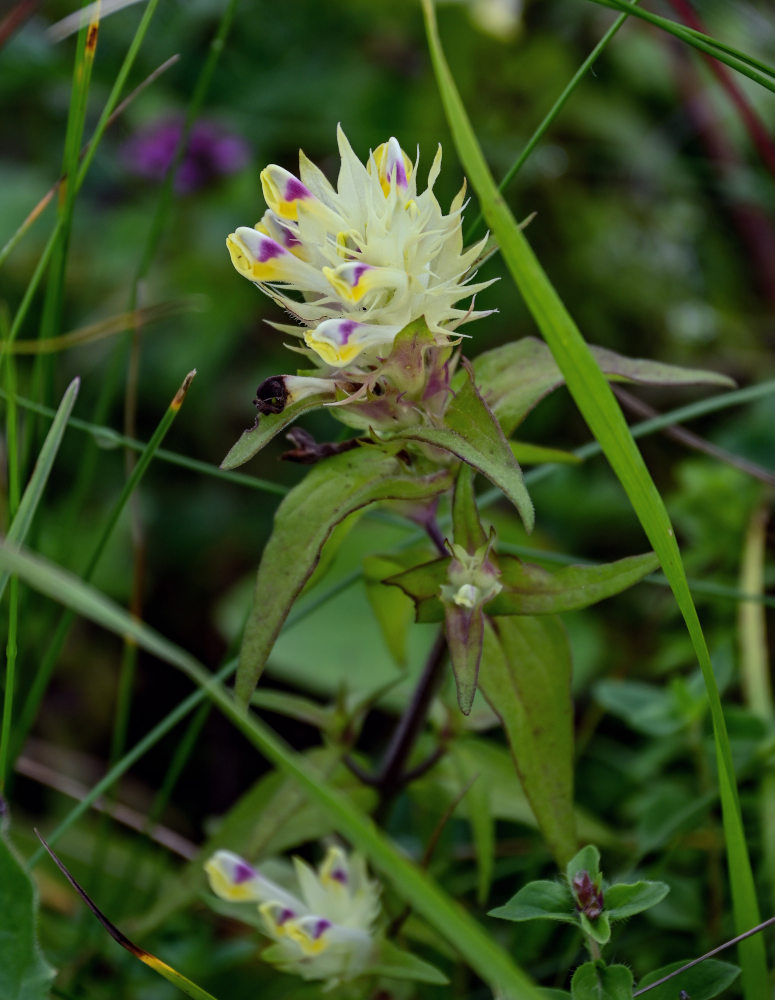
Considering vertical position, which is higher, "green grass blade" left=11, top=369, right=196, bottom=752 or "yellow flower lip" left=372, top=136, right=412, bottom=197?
"yellow flower lip" left=372, top=136, right=412, bottom=197

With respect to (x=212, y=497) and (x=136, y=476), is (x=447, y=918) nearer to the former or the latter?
(x=136, y=476)

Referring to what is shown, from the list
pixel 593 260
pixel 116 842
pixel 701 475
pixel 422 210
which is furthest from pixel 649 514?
pixel 593 260

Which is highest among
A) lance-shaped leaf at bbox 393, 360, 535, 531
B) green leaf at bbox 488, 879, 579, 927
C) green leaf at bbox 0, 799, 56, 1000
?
lance-shaped leaf at bbox 393, 360, 535, 531

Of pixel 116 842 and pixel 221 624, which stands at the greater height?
pixel 221 624

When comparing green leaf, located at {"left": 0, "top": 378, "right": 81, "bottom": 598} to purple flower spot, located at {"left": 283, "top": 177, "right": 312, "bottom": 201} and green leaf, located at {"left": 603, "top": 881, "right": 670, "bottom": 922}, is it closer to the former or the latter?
purple flower spot, located at {"left": 283, "top": 177, "right": 312, "bottom": 201}

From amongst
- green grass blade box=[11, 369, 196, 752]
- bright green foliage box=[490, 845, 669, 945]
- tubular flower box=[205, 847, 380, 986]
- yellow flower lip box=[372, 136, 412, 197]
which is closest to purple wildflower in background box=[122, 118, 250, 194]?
green grass blade box=[11, 369, 196, 752]
